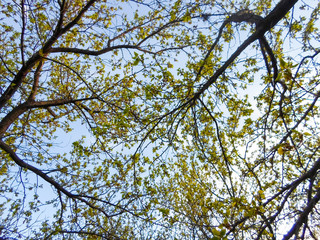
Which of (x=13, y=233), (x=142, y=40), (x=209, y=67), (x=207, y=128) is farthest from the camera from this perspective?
(x=142, y=40)

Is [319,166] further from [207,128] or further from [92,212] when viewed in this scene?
[92,212]

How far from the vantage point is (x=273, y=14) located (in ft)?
8.28

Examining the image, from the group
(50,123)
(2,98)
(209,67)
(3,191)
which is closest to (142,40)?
(209,67)

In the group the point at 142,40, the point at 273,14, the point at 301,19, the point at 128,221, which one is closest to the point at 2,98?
the point at 142,40

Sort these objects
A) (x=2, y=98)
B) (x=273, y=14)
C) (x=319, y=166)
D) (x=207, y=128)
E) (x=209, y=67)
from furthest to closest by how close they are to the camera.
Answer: (x=2, y=98) → (x=207, y=128) → (x=209, y=67) → (x=273, y=14) → (x=319, y=166)

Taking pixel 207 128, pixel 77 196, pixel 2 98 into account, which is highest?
pixel 207 128

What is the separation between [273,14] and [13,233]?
5.65 metres

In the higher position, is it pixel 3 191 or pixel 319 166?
pixel 319 166

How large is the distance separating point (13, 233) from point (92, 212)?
1.62 m

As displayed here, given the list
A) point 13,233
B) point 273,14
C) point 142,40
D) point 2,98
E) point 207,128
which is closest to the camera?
point 273,14

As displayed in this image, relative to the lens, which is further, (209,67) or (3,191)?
(3,191)

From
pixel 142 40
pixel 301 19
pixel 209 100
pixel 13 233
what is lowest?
pixel 13 233

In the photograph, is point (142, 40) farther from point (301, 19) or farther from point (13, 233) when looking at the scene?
point (13, 233)

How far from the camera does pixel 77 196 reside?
4.76 metres
